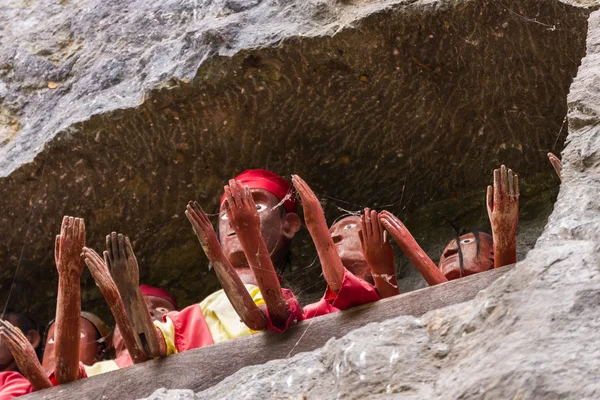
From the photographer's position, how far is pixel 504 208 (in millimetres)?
1943

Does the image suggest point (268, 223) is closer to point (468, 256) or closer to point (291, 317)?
point (468, 256)

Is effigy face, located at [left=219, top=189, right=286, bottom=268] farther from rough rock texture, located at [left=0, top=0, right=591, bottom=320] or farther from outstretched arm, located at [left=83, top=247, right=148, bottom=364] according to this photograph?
outstretched arm, located at [left=83, top=247, right=148, bottom=364]

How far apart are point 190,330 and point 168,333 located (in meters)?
0.08

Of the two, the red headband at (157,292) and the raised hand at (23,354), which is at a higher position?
the raised hand at (23,354)

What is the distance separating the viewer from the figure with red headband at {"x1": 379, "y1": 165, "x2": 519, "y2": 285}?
1.95 meters

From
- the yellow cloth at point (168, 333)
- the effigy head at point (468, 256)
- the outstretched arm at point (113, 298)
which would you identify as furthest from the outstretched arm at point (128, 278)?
the effigy head at point (468, 256)

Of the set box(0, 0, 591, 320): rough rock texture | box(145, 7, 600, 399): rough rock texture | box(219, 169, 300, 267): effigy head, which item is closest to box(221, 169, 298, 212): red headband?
box(219, 169, 300, 267): effigy head

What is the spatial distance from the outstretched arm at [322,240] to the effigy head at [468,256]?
0.42m

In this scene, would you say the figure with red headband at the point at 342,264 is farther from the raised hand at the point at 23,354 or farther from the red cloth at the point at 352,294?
the raised hand at the point at 23,354

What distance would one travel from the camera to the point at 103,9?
9.94 ft

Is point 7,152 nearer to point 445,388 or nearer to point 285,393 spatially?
point 285,393

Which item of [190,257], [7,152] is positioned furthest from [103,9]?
[190,257]

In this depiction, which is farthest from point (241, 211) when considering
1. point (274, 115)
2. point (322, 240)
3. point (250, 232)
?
point (274, 115)

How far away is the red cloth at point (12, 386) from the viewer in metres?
2.20
